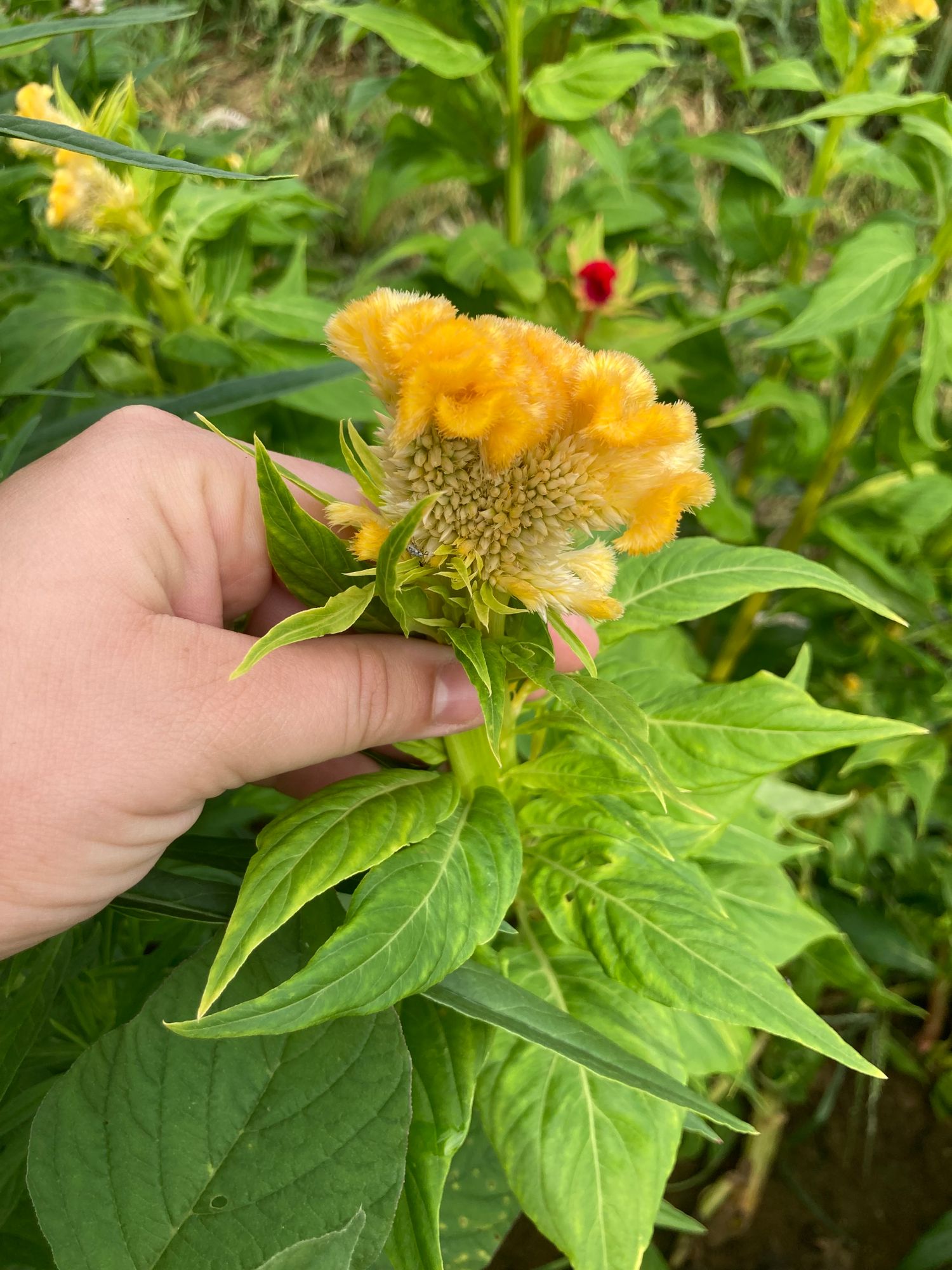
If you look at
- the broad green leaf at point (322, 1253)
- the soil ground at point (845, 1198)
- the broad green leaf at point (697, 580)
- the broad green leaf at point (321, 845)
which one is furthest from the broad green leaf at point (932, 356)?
the soil ground at point (845, 1198)

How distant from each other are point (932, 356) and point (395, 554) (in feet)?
2.76

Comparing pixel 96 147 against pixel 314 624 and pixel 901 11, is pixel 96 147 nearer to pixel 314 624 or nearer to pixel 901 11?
pixel 314 624

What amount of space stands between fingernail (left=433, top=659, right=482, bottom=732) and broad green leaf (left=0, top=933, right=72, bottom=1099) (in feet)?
1.12

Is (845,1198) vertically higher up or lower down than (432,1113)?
lower down

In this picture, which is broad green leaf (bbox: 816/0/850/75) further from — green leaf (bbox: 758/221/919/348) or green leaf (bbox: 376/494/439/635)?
green leaf (bbox: 376/494/439/635)

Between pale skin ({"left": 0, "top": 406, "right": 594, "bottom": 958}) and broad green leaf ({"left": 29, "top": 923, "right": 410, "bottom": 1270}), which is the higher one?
pale skin ({"left": 0, "top": 406, "right": 594, "bottom": 958})

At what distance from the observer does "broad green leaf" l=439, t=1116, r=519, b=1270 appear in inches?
31.9

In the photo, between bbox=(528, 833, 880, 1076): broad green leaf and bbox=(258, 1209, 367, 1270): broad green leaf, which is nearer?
bbox=(258, 1209, 367, 1270): broad green leaf

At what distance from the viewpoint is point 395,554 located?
45 cm

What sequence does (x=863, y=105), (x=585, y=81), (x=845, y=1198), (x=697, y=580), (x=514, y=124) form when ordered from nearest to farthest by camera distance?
(x=697, y=580)
(x=863, y=105)
(x=585, y=81)
(x=514, y=124)
(x=845, y=1198)

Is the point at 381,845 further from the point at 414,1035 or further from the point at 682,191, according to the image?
the point at 682,191

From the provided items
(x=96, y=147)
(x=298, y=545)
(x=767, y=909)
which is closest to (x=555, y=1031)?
(x=298, y=545)

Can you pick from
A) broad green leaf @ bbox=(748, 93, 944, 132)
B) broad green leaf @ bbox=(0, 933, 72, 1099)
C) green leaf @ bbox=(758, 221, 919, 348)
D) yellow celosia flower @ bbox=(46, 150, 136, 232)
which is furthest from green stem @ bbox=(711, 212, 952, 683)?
yellow celosia flower @ bbox=(46, 150, 136, 232)

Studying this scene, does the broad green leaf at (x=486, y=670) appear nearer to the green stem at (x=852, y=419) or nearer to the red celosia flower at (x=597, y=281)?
the green stem at (x=852, y=419)
